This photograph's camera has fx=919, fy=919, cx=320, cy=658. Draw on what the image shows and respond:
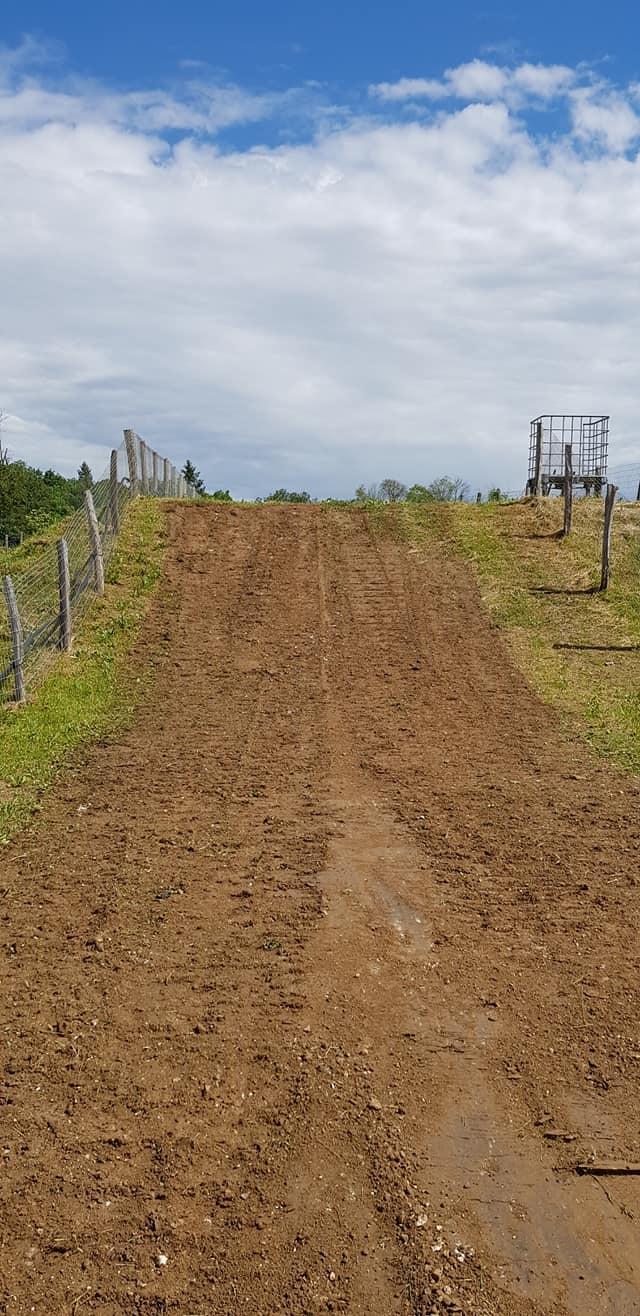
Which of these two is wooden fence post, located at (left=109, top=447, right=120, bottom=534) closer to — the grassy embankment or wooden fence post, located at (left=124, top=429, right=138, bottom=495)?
wooden fence post, located at (left=124, top=429, right=138, bottom=495)

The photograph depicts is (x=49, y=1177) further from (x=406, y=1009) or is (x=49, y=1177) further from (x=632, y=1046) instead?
(x=632, y=1046)

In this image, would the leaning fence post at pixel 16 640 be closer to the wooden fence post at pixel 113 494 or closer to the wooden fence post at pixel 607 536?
the wooden fence post at pixel 113 494

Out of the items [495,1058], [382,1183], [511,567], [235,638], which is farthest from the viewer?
[511,567]

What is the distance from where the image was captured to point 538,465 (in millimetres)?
25172

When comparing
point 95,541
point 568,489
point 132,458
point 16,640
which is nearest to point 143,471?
point 132,458

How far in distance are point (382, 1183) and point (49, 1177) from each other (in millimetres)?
1377

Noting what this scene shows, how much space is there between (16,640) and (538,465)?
18.5 metres

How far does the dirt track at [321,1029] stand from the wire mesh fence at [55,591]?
207cm

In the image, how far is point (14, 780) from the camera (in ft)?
27.2

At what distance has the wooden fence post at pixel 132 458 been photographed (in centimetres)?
1994

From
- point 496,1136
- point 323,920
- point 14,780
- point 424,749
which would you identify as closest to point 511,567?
point 424,749

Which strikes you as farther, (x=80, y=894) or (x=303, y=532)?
(x=303, y=532)

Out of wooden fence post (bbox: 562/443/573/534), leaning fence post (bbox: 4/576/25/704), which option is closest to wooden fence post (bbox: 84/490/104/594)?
leaning fence post (bbox: 4/576/25/704)

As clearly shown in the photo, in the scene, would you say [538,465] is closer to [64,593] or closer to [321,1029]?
[64,593]
